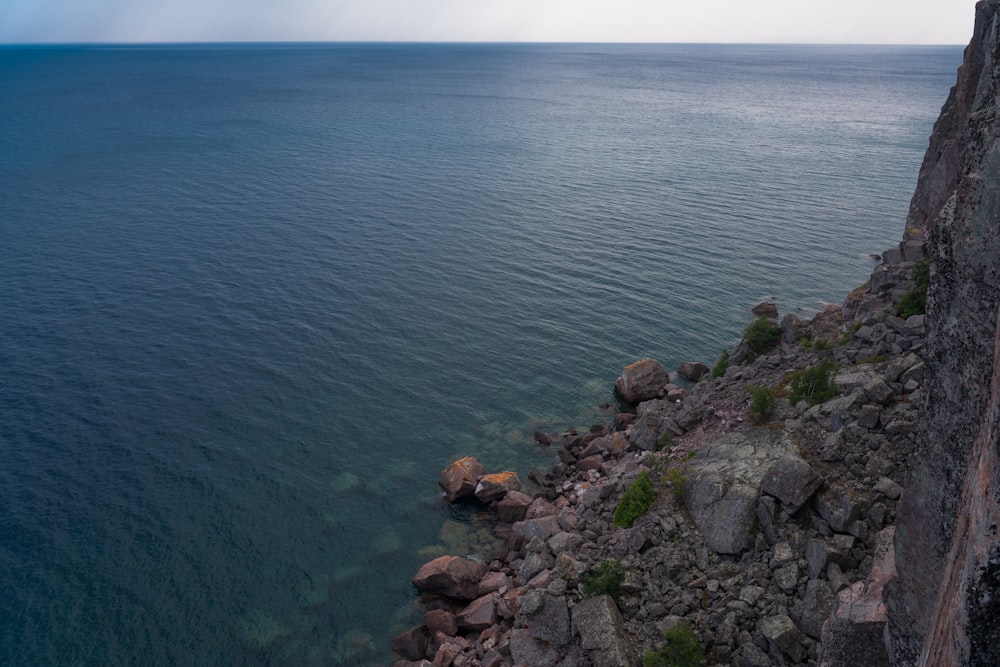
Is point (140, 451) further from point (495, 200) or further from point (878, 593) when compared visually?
point (495, 200)

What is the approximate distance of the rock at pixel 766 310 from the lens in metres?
66.8

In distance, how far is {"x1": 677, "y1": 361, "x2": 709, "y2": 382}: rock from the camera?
5688 cm

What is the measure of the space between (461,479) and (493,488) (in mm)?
2347

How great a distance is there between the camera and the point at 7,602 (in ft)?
124

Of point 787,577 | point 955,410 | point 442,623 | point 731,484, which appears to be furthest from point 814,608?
point 442,623

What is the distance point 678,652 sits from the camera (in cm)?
2634

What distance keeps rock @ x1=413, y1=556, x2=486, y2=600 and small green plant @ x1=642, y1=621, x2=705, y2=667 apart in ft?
42.8

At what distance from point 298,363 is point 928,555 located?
171ft

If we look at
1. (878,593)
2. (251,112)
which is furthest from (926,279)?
(251,112)

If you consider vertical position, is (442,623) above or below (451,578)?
below

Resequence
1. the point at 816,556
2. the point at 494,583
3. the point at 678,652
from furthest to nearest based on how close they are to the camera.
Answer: the point at 494,583 → the point at 816,556 → the point at 678,652

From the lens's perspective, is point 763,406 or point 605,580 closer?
point 605,580

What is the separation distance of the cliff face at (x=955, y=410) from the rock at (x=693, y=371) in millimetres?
36549

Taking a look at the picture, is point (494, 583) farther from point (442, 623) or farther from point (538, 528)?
point (538, 528)
